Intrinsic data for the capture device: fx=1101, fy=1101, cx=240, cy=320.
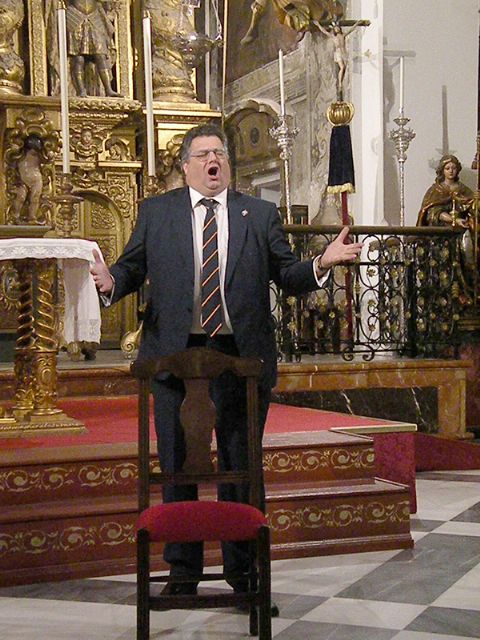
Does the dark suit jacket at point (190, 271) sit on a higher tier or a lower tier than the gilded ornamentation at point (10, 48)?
lower

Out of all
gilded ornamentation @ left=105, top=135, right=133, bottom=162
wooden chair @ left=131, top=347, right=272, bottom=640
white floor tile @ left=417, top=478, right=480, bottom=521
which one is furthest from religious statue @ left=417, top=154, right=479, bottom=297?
wooden chair @ left=131, top=347, right=272, bottom=640

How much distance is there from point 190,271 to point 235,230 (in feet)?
0.69

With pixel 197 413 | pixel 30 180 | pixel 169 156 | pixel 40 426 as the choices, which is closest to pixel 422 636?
pixel 197 413

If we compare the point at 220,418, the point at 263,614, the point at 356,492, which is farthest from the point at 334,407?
the point at 263,614

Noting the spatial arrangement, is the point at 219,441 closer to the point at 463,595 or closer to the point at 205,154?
the point at 205,154

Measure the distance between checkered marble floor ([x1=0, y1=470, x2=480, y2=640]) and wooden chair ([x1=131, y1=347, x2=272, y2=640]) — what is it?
0.88ft

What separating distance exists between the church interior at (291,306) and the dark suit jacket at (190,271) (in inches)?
6.4

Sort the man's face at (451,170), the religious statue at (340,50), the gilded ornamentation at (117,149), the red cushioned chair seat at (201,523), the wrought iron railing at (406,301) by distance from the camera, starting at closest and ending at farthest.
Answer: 1. the red cushioned chair seat at (201,523)
2. the wrought iron railing at (406,301)
3. the man's face at (451,170)
4. the religious statue at (340,50)
5. the gilded ornamentation at (117,149)

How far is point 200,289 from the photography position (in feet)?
11.9

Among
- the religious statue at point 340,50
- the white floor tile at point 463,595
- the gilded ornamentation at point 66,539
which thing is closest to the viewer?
the white floor tile at point 463,595

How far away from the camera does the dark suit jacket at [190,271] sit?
361 centimetres

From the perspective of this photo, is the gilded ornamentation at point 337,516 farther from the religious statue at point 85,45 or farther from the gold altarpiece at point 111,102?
the religious statue at point 85,45

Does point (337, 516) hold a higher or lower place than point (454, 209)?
lower

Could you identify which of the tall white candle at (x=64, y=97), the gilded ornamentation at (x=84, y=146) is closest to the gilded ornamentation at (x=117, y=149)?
the gilded ornamentation at (x=84, y=146)
